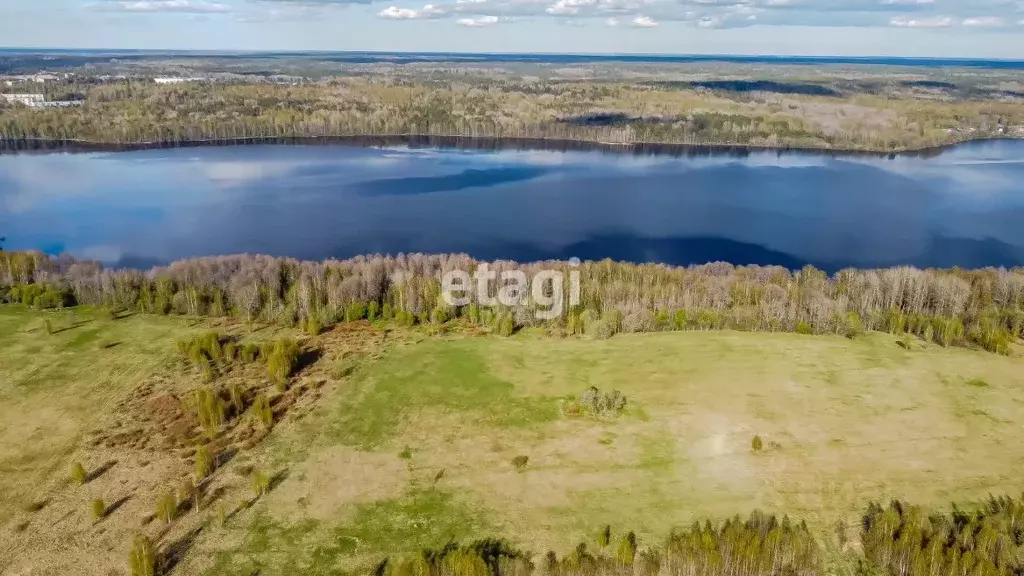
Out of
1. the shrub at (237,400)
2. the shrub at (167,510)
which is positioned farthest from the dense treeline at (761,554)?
the shrub at (237,400)

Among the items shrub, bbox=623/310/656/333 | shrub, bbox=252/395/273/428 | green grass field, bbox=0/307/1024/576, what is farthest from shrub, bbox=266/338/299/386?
shrub, bbox=623/310/656/333

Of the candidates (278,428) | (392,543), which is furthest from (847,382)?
(278,428)

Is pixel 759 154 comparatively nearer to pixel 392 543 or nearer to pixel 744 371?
pixel 744 371

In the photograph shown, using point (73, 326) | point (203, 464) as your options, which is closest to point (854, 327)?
point (203, 464)

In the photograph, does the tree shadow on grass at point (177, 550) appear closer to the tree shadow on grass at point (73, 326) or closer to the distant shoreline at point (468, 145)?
the tree shadow on grass at point (73, 326)

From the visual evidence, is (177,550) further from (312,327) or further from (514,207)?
(514,207)
